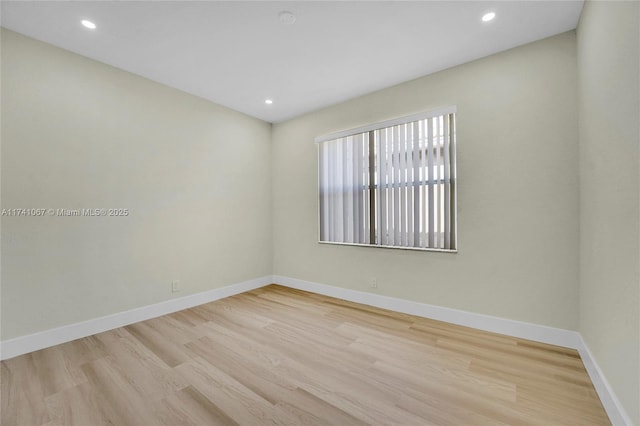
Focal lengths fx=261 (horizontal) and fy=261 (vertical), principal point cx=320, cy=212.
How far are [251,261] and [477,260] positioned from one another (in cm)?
310

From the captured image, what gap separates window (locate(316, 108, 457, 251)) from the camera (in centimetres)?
283

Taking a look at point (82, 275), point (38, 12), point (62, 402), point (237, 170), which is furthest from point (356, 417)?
point (38, 12)

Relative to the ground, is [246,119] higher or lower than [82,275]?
higher

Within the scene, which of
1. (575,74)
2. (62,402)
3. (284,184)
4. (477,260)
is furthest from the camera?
(284,184)

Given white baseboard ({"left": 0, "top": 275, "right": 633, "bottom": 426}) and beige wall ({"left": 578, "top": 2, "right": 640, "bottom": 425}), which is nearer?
beige wall ({"left": 578, "top": 2, "right": 640, "bottom": 425})

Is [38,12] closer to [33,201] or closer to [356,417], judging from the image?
[33,201]

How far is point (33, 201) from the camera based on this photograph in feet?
7.57

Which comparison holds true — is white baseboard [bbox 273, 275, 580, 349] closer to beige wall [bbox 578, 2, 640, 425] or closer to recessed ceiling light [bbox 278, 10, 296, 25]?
beige wall [bbox 578, 2, 640, 425]

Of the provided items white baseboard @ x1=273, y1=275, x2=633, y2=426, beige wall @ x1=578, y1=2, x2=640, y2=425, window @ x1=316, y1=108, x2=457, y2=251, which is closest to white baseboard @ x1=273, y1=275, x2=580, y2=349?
white baseboard @ x1=273, y1=275, x2=633, y2=426

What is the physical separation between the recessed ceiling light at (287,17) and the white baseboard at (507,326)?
3010 millimetres

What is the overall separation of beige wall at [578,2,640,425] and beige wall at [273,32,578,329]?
0.16 metres

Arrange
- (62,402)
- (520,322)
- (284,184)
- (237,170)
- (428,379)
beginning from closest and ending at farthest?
(62,402) → (428,379) → (520,322) → (237,170) → (284,184)

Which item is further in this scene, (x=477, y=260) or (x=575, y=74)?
(x=477, y=260)

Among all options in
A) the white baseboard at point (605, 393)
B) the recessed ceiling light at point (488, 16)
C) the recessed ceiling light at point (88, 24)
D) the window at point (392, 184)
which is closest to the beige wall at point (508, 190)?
the window at point (392, 184)
